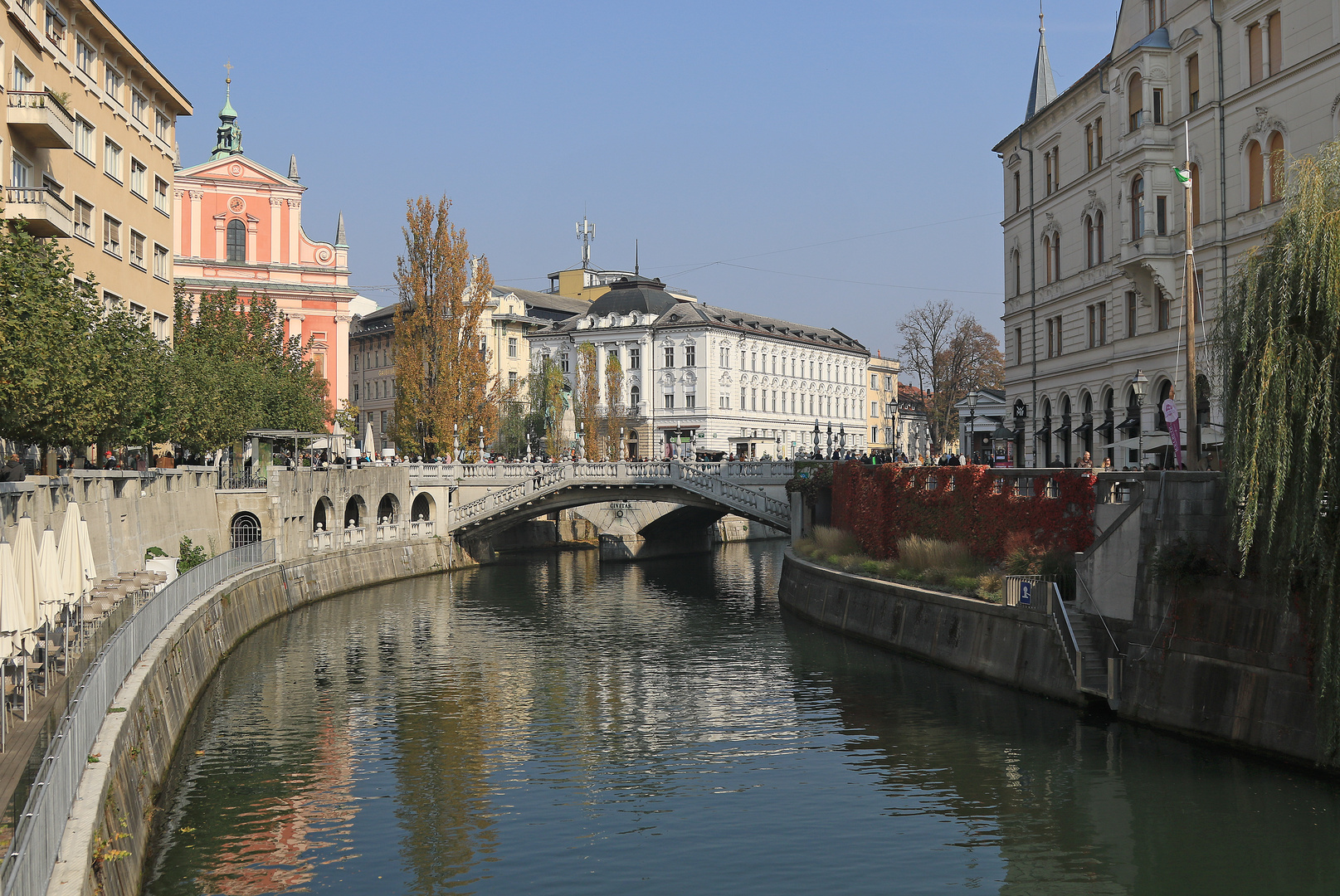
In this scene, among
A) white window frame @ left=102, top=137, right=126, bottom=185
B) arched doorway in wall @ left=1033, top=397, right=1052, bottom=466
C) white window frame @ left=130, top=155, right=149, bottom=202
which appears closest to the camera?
white window frame @ left=102, top=137, right=126, bottom=185

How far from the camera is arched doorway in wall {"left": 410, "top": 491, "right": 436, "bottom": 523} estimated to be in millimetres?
75562

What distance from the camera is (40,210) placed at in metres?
39.3

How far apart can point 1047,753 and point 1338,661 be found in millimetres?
6782

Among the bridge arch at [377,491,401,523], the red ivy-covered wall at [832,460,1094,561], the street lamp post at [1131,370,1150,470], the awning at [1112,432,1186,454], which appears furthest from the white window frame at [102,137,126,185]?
the awning at [1112,432,1186,454]

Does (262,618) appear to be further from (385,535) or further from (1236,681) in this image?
(1236,681)

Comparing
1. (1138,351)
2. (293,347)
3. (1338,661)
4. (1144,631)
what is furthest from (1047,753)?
(293,347)

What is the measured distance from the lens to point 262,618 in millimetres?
→ 48531

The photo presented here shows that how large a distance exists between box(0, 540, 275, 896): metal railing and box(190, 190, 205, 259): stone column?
60.9 meters

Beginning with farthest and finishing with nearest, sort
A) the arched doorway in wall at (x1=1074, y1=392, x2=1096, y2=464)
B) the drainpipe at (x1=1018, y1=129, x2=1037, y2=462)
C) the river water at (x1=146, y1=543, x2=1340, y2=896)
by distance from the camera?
the drainpipe at (x1=1018, y1=129, x2=1037, y2=462) → the arched doorway in wall at (x1=1074, y1=392, x2=1096, y2=464) → the river water at (x1=146, y1=543, x2=1340, y2=896)

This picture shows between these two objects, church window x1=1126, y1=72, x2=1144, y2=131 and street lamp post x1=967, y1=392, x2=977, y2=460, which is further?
street lamp post x1=967, y1=392, x2=977, y2=460

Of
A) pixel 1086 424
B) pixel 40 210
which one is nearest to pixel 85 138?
pixel 40 210

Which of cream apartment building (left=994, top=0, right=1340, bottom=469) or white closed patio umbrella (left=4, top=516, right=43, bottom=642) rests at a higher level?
cream apartment building (left=994, top=0, right=1340, bottom=469)

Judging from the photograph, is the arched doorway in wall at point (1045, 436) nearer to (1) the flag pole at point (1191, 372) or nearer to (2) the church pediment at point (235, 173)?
(1) the flag pole at point (1191, 372)

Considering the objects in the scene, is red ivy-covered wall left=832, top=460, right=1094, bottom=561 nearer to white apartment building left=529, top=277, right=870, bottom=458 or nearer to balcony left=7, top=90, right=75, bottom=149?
balcony left=7, top=90, right=75, bottom=149
